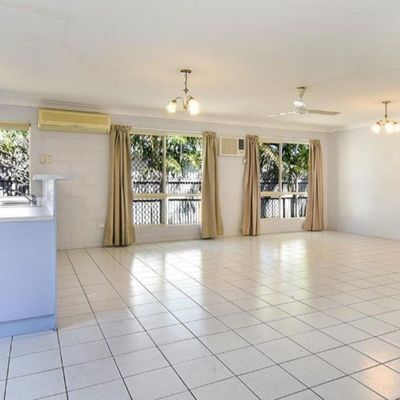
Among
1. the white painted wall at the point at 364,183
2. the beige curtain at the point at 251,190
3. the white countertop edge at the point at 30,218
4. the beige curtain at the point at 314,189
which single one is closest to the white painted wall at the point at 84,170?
the beige curtain at the point at 251,190

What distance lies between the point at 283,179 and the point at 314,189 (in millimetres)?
742

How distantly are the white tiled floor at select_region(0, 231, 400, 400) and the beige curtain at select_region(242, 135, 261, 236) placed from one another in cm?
251

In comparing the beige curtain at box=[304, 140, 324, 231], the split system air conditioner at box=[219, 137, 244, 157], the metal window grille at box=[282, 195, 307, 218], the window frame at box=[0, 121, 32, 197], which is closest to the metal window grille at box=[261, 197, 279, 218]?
the metal window grille at box=[282, 195, 307, 218]

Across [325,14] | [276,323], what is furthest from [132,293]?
[325,14]

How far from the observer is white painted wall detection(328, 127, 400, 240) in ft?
23.2

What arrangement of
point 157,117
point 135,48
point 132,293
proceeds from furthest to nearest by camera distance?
point 157,117, point 132,293, point 135,48

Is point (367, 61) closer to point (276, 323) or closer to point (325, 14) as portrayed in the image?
point (325, 14)

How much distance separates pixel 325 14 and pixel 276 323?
243 cm

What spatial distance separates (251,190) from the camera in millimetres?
7469

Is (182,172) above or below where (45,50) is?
below

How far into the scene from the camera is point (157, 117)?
6660 mm

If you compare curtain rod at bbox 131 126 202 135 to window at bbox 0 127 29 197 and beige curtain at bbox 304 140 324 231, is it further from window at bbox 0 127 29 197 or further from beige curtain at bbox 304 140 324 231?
beige curtain at bbox 304 140 324 231

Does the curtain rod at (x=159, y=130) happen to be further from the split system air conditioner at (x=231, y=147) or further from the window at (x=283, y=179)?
the window at (x=283, y=179)

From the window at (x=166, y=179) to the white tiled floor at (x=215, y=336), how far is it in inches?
78.0
